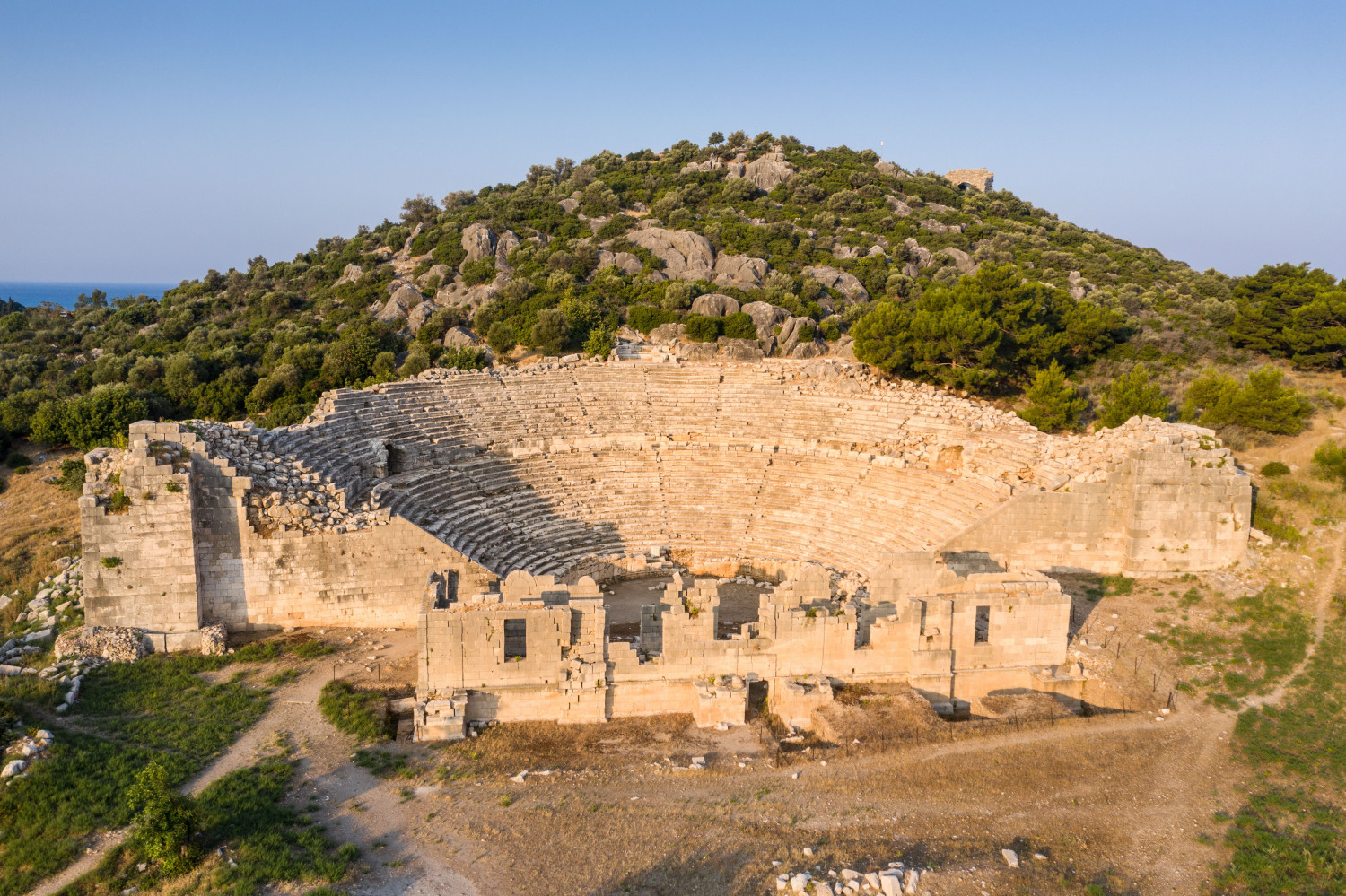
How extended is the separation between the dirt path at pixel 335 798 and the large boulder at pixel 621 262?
34883 mm

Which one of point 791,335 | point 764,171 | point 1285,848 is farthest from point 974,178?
point 1285,848

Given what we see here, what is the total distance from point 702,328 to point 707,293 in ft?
14.6

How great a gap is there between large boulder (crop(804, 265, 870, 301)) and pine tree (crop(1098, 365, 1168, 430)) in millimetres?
20460

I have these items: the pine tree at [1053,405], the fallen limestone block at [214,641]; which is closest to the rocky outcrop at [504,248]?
the pine tree at [1053,405]

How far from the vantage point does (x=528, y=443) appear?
81.9ft

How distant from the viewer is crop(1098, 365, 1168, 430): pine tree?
2441 cm

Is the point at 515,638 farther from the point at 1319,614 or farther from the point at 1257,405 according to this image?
the point at 1257,405

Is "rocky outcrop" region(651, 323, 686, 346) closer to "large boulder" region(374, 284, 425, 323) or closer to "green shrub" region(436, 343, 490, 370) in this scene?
"green shrub" region(436, 343, 490, 370)

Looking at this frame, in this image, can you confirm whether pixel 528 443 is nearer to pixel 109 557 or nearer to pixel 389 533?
pixel 389 533

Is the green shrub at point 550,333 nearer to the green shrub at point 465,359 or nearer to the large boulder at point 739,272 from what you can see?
the green shrub at point 465,359

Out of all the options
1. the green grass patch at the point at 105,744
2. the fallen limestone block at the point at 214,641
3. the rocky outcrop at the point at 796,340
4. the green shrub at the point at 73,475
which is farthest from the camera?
the rocky outcrop at the point at 796,340

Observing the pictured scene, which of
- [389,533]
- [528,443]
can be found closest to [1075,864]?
[389,533]

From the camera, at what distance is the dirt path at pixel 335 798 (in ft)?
30.9

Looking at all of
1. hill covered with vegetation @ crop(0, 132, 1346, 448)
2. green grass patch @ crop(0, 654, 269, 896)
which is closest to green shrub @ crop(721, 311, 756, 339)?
hill covered with vegetation @ crop(0, 132, 1346, 448)
